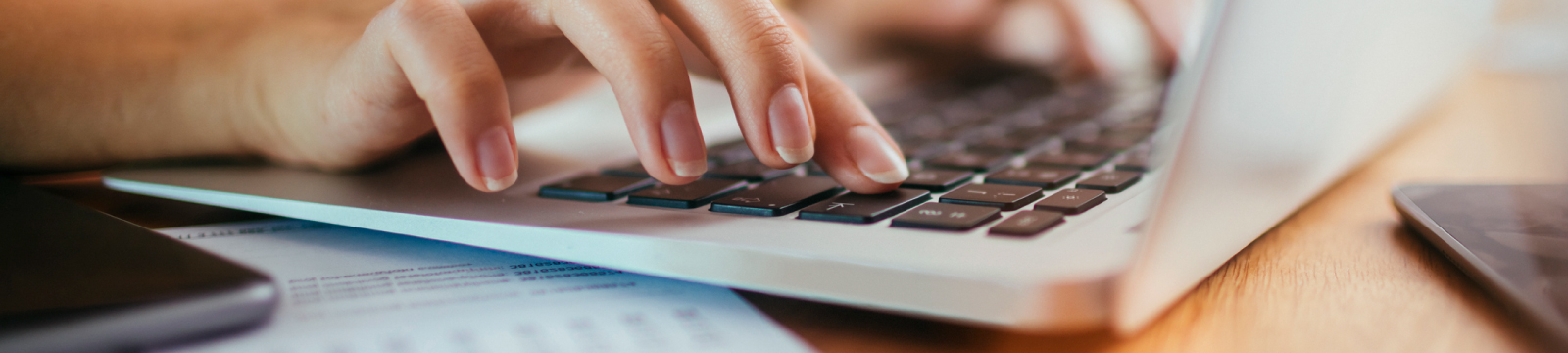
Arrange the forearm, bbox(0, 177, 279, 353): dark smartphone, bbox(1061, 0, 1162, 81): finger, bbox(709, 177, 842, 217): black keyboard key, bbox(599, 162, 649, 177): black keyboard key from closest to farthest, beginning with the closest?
bbox(0, 177, 279, 353): dark smartphone < bbox(709, 177, 842, 217): black keyboard key < bbox(599, 162, 649, 177): black keyboard key < the forearm < bbox(1061, 0, 1162, 81): finger

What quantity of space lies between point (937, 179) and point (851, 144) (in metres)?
0.05

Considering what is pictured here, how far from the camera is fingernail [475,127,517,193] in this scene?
37 cm

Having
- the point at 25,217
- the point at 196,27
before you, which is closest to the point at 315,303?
the point at 25,217

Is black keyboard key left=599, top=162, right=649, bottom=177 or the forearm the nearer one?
black keyboard key left=599, top=162, right=649, bottom=177

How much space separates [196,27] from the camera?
0.65m

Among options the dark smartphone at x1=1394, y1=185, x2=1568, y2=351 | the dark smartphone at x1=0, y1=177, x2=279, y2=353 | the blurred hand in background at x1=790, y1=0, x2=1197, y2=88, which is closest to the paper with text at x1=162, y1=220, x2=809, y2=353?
the dark smartphone at x1=0, y1=177, x2=279, y2=353

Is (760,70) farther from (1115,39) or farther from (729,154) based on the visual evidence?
(1115,39)

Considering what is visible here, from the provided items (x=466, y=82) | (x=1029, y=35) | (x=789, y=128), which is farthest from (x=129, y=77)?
(x=1029, y=35)

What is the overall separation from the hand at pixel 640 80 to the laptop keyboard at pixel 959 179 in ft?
0.06

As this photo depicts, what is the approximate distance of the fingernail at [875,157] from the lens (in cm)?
37

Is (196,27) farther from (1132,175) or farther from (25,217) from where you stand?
(1132,175)

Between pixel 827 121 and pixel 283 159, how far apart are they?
0.42 meters

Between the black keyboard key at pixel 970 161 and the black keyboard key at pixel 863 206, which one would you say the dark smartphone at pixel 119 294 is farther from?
the black keyboard key at pixel 970 161

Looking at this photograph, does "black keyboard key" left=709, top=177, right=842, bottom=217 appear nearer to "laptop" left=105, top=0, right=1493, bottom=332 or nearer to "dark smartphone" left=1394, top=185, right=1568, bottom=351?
"laptop" left=105, top=0, right=1493, bottom=332
